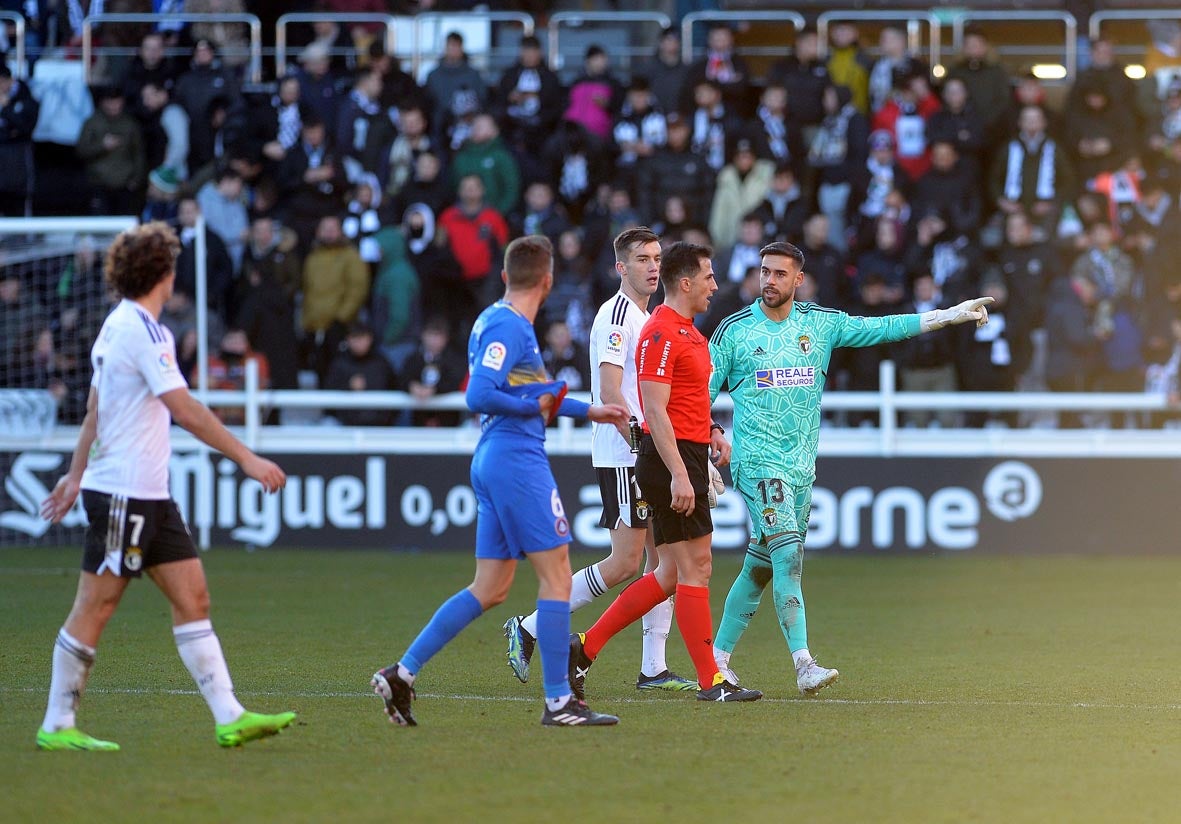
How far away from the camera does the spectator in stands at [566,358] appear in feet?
52.0

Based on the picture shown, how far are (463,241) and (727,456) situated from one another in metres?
9.08

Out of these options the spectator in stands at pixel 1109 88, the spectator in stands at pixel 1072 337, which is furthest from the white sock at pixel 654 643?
the spectator in stands at pixel 1109 88

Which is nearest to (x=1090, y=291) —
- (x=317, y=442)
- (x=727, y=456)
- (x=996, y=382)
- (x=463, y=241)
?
(x=996, y=382)

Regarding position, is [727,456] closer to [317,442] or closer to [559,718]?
[559,718]

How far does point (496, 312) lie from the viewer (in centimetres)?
704

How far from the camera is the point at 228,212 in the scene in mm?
17766

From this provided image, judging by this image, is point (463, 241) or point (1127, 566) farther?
point (463, 241)

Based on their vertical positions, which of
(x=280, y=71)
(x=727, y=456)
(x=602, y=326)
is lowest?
(x=727, y=456)

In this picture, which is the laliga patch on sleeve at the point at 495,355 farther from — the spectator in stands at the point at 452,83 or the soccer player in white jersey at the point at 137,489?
the spectator in stands at the point at 452,83

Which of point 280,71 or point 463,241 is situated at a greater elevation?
point 280,71

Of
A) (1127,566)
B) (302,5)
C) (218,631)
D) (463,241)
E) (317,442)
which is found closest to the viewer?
(218,631)

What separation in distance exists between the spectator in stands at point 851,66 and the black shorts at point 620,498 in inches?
419

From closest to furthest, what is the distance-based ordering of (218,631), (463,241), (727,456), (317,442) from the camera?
(727,456) → (218,631) → (317,442) → (463,241)

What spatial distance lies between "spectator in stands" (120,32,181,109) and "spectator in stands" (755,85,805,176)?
6446 millimetres
